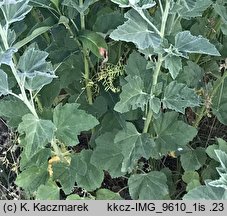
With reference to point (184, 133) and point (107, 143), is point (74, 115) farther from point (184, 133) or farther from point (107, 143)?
point (184, 133)

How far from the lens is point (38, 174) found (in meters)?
1.43

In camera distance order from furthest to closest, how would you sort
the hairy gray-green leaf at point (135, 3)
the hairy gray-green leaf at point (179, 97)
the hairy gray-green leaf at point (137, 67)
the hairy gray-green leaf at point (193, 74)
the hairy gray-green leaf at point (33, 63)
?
the hairy gray-green leaf at point (193, 74), the hairy gray-green leaf at point (137, 67), the hairy gray-green leaf at point (179, 97), the hairy gray-green leaf at point (33, 63), the hairy gray-green leaf at point (135, 3)

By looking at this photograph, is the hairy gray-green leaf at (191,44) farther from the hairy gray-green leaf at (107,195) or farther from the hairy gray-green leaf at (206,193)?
the hairy gray-green leaf at (107,195)

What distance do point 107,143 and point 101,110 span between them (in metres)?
0.10

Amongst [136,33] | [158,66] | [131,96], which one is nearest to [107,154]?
[131,96]

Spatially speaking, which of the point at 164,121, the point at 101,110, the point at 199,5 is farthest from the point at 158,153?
the point at 199,5

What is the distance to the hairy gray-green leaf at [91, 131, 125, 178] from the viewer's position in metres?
1.40

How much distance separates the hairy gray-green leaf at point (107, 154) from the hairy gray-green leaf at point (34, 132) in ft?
0.82

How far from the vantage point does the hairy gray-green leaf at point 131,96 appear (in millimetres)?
1202

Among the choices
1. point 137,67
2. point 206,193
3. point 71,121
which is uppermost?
point 137,67

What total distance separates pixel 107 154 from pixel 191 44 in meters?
0.48

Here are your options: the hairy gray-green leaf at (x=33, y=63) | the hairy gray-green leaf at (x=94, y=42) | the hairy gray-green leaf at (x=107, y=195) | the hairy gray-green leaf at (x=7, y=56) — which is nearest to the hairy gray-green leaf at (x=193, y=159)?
the hairy gray-green leaf at (x=107, y=195)

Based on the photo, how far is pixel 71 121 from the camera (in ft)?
4.18

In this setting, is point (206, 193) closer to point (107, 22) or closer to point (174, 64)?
point (174, 64)
